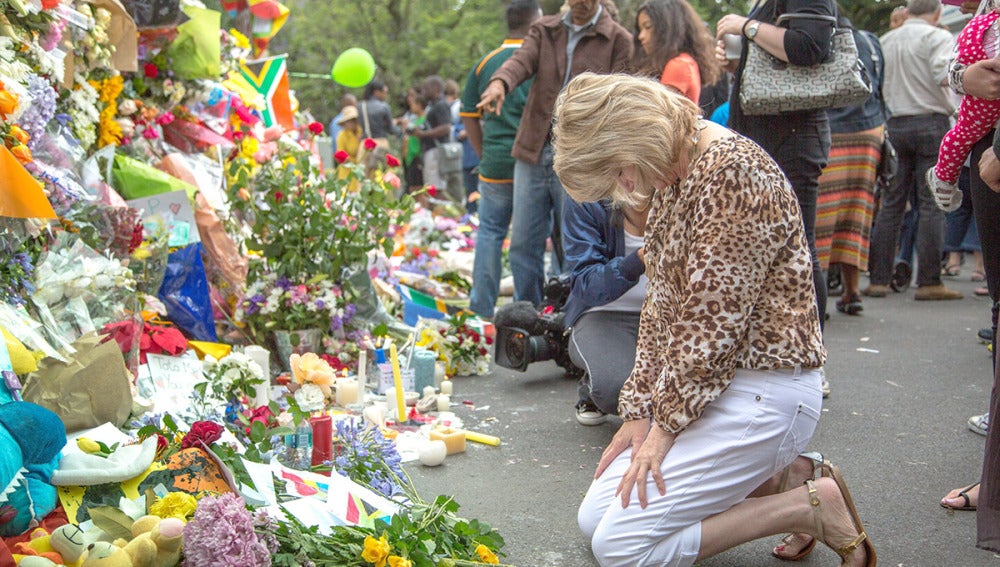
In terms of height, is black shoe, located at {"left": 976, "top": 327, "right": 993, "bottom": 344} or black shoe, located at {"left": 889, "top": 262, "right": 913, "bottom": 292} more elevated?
black shoe, located at {"left": 976, "top": 327, "right": 993, "bottom": 344}

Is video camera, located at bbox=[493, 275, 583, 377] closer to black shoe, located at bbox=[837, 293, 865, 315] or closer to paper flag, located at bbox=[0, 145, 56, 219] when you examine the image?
paper flag, located at bbox=[0, 145, 56, 219]

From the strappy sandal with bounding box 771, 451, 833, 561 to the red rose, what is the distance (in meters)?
1.60

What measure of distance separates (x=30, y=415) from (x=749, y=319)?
1.85 metres

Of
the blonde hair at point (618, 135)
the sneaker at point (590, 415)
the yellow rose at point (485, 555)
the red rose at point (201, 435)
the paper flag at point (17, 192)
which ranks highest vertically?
the blonde hair at point (618, 135)

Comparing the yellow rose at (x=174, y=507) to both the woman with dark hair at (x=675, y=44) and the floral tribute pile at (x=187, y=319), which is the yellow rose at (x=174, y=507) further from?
the woman with dark hair at (x=675, y=44)

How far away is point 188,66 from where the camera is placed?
5.57m

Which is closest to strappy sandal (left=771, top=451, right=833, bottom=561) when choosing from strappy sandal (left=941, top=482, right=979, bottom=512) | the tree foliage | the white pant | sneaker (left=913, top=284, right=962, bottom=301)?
the white pant

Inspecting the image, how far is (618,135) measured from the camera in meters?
2.44

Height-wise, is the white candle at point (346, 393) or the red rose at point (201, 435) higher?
the red rose at point (201, 435)

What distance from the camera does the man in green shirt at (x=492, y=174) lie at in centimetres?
598

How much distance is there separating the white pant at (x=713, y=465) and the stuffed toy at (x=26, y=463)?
4.71ft

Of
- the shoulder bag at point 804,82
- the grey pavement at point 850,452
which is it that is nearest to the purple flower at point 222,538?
the grey pavement at point 850,452

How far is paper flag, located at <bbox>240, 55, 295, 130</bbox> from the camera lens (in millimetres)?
6965

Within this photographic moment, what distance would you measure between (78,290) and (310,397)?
104 cm
